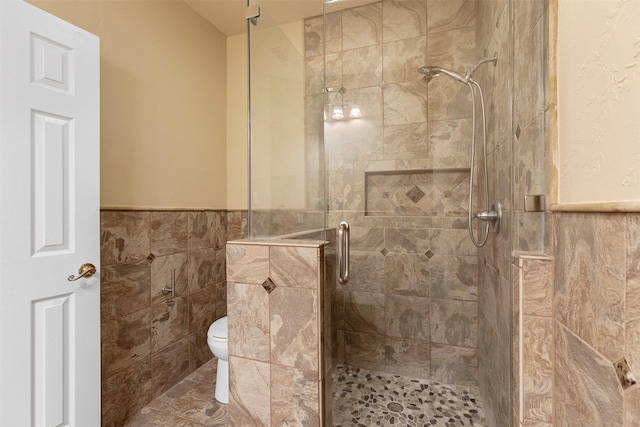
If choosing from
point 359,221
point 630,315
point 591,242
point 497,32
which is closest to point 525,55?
point 497,32

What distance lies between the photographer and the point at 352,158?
1763 millimetres

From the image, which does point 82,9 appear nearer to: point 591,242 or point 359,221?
point 359,221

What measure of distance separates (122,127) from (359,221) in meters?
1.58

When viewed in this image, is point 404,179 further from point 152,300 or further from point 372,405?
point 152,300

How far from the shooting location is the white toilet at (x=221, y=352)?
164cm

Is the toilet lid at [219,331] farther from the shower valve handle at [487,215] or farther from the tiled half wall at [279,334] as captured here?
the shower valve handle at [487,215]

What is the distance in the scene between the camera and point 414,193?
1.71 meters

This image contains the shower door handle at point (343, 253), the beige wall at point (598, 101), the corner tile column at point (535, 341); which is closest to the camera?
the beige wall at point (598, 101)

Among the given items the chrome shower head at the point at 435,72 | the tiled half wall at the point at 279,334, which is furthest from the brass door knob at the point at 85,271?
the chrome shower head at the point at 435,72

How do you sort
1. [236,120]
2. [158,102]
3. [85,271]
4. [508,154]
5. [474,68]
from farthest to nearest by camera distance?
1. [236,120]
2. [158,102]
3. [474,68]
4. [85,271]
5. [508,154]

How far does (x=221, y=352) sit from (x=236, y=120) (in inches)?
77.4

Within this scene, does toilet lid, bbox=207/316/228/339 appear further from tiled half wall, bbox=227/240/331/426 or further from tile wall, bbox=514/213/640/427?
tile wall, bbox=514/213/640/427

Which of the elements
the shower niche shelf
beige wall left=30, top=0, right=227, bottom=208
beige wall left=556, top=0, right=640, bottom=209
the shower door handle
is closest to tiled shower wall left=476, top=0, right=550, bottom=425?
beige wall left=556, top=0, right=640, bottom=209

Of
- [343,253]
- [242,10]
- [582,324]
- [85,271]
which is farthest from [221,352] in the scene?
[242,10]
